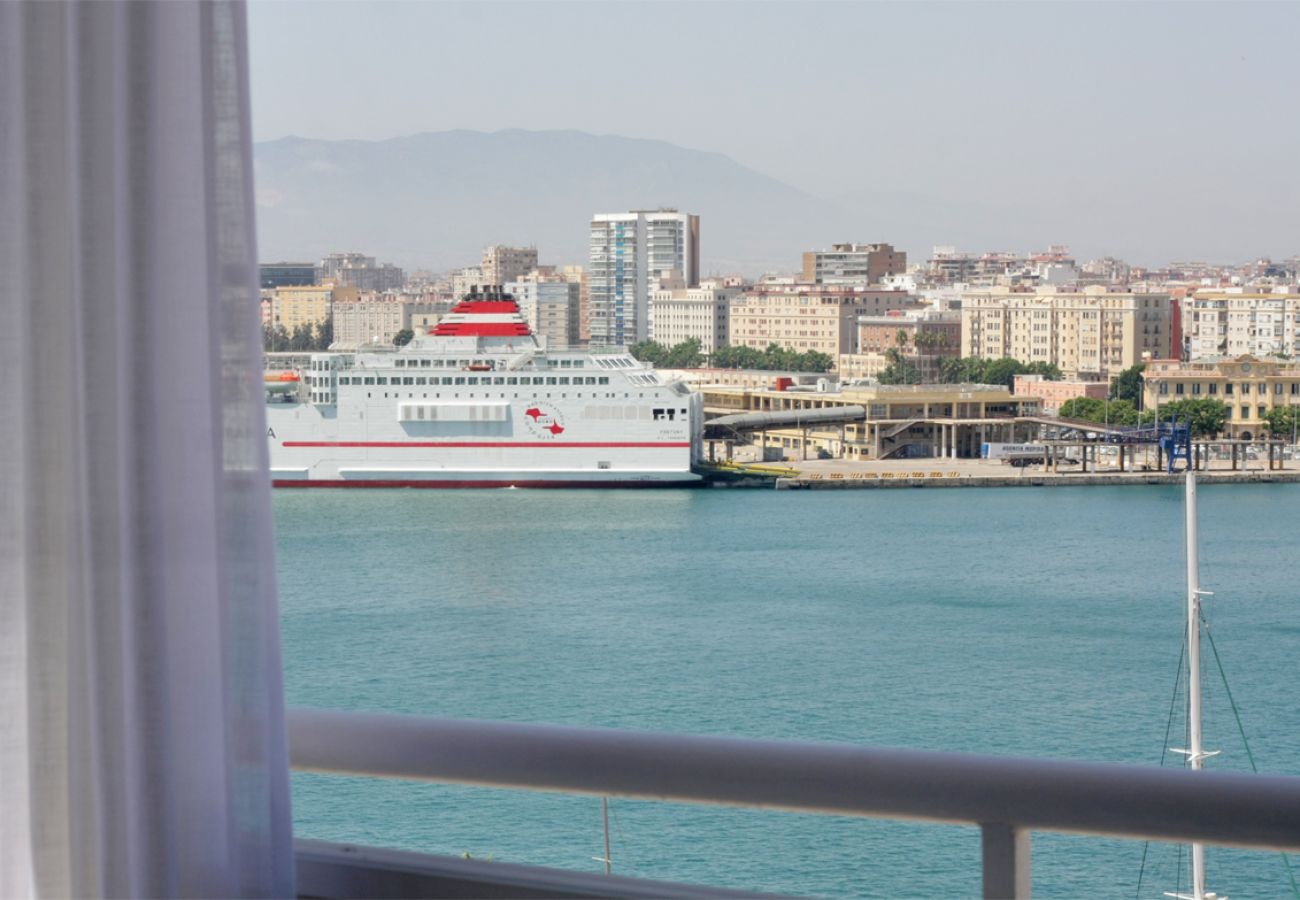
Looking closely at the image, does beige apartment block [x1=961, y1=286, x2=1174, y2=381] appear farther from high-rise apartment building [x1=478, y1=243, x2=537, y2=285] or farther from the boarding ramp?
high-rise apartment building [x1=478, y1=243, x2=537, y2=285]

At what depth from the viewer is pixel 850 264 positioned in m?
26.0

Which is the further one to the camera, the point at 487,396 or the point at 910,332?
the point at 910,332

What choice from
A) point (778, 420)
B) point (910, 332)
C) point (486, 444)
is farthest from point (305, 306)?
point (910, 332)

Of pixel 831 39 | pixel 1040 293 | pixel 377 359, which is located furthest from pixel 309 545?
pixel 1040 293

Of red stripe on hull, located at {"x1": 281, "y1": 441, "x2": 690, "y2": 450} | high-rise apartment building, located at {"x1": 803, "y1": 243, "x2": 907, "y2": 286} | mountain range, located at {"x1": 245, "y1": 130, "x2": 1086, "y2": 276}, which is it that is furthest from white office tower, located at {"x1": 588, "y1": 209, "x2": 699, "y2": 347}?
red stripe on hull, located at {"x1": 281, "y1": 441, "x2": 690, "y2": 450}

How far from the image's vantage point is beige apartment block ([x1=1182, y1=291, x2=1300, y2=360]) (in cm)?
1514

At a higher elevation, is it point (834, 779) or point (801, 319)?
point (801, 319)

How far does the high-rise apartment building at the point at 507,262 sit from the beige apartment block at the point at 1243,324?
337 inches

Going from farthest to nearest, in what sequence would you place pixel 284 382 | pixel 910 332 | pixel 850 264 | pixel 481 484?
pixel 850 264 → pixel 910 332 → pixel 284 382 → pixel 481 484

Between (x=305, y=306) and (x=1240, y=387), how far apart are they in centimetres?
850

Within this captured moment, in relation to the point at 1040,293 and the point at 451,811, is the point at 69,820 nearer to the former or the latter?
the point at 451,811

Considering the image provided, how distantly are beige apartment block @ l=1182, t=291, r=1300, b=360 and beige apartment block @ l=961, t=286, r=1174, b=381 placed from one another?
24.0 inches

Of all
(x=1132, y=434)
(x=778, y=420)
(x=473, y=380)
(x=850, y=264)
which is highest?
(x=850, y=264)

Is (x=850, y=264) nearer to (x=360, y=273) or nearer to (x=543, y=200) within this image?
(x=543, y=200)
